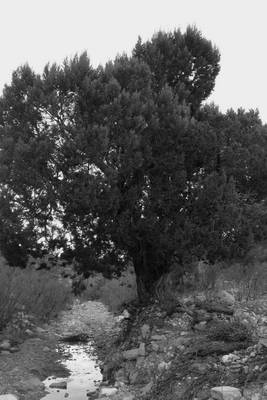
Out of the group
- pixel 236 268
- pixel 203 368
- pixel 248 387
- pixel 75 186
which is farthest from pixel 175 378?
pixel 236 268

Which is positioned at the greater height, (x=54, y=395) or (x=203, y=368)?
(x=203, y=368)

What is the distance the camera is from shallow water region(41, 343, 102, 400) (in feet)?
33.9

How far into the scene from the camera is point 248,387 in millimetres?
7637

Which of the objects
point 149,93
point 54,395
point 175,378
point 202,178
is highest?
point 149,93

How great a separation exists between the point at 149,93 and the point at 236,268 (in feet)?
28.7

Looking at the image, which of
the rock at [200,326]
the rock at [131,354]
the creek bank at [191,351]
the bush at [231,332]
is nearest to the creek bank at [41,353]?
the rock at [131,354]

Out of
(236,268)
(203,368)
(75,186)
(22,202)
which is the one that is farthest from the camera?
(236,268)

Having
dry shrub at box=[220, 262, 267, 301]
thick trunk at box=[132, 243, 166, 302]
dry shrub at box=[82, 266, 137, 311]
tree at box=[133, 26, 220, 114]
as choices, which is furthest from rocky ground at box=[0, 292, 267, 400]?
tree at box=[133, 26, 220, 114]

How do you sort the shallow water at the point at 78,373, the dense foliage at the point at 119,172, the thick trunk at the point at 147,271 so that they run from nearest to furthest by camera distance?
the shallow water at the point at 78,373 → the dense foliage at the point at 119,172 → the thick trunk at the point at 147,271

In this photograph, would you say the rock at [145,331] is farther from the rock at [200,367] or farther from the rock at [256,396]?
the rock at [256,396]

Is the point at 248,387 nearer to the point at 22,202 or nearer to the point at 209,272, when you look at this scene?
the point at 22,202

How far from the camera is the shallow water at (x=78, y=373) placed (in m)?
10.3

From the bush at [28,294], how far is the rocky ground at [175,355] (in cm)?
111

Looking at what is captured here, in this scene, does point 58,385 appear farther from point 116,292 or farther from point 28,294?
point 116,292
